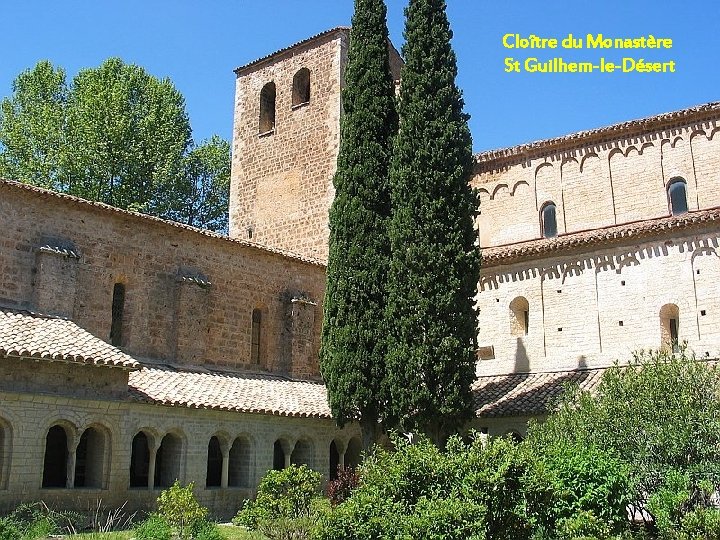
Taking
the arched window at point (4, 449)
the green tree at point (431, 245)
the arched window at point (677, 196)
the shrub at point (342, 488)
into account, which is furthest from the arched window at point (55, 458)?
the arched window at point (677, 196)

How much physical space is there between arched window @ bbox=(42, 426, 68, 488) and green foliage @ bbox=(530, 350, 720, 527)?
32.3 ft

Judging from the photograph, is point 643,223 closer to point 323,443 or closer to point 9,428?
point 323,443

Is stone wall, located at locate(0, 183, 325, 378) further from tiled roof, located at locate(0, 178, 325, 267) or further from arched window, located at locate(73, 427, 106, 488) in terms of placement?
arched window, located at locate(73, 427, 106, 488)

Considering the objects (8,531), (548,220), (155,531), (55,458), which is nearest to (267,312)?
(55,458)

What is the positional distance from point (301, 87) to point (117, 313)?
1286 cm

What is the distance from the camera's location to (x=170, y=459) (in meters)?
18.1

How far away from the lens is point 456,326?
58.9ft

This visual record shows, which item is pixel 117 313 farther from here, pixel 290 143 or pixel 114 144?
pixel 114 144

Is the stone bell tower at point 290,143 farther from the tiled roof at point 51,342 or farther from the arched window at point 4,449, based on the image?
the arched window at point 4,449

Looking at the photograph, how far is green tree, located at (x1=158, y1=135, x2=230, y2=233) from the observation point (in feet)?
124

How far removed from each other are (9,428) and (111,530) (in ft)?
9.10

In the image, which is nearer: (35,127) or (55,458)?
(55,458)

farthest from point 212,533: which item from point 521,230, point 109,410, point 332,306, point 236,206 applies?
point 236,206

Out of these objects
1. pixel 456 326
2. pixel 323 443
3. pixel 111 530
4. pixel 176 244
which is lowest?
pixel 111 530
